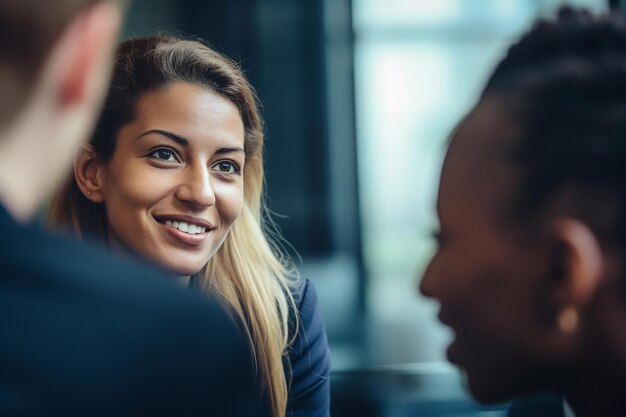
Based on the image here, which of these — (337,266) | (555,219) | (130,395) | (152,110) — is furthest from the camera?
(337,266)

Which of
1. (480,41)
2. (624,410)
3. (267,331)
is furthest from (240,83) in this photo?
Answer: (480,41)

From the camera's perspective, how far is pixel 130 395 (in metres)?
0.33

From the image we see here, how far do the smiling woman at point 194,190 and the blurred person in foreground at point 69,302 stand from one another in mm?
393

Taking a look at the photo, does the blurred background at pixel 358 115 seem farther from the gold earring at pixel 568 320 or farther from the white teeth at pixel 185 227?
the gold earring at pixel 568 320

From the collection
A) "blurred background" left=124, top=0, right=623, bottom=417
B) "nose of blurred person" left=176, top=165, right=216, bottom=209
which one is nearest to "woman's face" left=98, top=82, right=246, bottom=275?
"nose of blurred person" left=176, top=165, right=216, bottom=209

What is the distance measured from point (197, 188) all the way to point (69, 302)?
16.7 inches

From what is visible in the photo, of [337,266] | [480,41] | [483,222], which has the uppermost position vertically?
[480,41]

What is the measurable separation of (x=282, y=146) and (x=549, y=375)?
211cm

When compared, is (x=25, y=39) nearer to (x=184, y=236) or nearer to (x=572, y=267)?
(x=572, y=267)

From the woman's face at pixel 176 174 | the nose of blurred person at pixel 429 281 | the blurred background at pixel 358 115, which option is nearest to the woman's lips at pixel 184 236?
the woman's face at pixel 176 174

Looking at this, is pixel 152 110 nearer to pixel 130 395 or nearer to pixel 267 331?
pixel 267 331

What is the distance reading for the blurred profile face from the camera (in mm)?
470

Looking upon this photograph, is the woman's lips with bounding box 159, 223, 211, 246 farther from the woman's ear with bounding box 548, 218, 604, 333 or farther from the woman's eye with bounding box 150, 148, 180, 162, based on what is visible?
the woman's ear with bounding box 548, 218, 604, 333

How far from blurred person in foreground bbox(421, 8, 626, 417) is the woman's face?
31 cm
